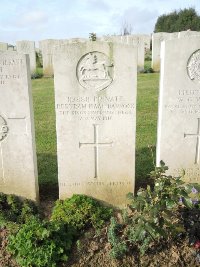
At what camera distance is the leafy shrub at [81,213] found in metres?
3.88

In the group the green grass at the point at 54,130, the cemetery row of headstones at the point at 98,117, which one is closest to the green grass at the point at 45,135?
the green grass at the point at 54,130

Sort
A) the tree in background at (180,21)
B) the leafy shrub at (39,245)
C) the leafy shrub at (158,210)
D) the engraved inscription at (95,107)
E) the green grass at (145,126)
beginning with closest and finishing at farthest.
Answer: the leafy shrub at (158,210) → the leafy shrub at (39,245) → the engraved inscription at (95,107) → the green grass at (145,126) → the tree in background at (180,21)

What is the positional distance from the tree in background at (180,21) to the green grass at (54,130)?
27.7 meters

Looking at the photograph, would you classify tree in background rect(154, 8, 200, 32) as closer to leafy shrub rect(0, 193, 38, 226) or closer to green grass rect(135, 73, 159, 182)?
green grass rect(135, 73, 159, 182)

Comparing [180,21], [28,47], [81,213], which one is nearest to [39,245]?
[81,213]

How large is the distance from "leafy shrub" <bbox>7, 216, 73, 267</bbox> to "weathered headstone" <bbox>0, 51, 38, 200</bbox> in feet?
3.20

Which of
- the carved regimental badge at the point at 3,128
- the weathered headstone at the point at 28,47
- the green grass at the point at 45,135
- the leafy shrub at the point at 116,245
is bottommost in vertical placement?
the leafy shrub at the point at 116,245

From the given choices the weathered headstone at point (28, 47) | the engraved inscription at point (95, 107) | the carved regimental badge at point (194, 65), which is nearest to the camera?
the engraved inscription at point (95, 107)

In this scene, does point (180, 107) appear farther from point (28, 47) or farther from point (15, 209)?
point (28, 47)

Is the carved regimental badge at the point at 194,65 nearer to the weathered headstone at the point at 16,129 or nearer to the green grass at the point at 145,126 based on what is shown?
the green grass at the point at 145,126

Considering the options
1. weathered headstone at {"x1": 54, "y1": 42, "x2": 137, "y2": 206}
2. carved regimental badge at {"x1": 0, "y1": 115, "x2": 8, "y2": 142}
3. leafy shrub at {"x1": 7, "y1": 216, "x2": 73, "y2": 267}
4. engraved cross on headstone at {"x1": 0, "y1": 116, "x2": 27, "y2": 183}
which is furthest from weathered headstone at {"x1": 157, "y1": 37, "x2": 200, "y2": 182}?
carved regimental badge at {"x1": 0, "y1": 115, "x2": 8, "y2": 142}

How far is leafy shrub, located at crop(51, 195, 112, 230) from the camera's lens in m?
3.88

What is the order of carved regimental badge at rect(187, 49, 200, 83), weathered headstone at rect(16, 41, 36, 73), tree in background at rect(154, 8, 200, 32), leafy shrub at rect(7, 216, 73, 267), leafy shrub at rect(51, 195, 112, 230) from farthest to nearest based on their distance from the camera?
tree in background at rect(154, 8, 200, 32) < weathered headstone at rect(16, 41, 36, 73) < carved regimental badge at rect(187, 49, 200, 83) < leafy shrub at rect(51, 195, 112, 230) < leafy shrub at rect(7, 216, 73, 267)

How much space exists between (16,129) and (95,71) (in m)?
1.31
